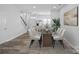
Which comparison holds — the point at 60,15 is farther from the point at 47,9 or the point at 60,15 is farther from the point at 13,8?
the point at 13,8

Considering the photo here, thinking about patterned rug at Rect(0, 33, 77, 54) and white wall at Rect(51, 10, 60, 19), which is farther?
white wall at Rect(51, 10, 60, 19)

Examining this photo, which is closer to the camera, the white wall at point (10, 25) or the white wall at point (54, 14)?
the white wall at point (10, 25)

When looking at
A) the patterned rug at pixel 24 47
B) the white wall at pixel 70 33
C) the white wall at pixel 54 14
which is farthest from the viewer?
the white wall at pixel 70 33

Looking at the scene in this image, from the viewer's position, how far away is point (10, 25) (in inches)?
110

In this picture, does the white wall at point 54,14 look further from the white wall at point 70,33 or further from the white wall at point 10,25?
the white wall at point 10,25

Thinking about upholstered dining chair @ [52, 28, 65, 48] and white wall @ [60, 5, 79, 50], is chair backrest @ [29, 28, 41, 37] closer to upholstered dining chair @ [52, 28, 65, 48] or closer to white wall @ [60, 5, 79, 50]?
upholstered dining chair @ [52, 28, 65, 48]

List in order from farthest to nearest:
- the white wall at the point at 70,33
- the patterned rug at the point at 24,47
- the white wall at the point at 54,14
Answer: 1. the white wall at the point at 70,33
2. the white wall at the point at 54,14
3. the patterned rug at the point at 24,47

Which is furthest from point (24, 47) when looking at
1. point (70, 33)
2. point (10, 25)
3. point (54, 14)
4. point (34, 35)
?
point (70, 33)

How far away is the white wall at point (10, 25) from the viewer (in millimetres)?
2710

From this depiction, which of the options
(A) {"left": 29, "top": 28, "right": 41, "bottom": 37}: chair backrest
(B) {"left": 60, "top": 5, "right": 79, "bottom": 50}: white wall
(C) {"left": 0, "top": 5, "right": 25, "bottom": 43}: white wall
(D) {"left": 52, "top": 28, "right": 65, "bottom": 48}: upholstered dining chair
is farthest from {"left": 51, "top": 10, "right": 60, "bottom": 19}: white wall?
(C) {"left": 0, "top": 5, "right": 25, "bottom": 43}: white wall

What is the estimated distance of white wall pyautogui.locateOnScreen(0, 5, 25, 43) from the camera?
2710mm

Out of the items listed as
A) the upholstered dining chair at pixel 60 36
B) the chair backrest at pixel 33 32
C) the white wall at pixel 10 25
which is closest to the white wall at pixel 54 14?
the upholstered dining chair at pixel 60 36

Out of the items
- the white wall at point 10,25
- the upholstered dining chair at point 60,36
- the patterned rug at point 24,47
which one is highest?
the white wall at point 10,25
